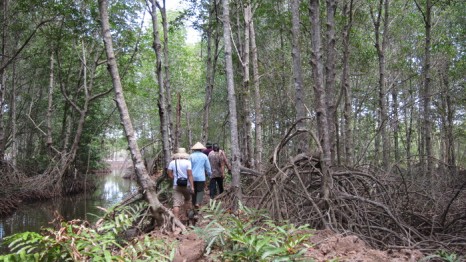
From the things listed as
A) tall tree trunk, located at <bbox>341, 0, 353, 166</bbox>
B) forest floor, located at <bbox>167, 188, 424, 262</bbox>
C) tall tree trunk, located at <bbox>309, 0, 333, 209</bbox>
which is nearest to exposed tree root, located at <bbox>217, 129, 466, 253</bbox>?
tall tree trunk, located at <bbox>309, 0, 333, 209</bbox>

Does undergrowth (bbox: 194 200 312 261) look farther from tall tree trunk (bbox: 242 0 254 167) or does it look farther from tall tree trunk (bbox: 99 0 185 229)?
tall tree trunk (bbox: 242 0 254 167)

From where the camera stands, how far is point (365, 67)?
1465 centimetres

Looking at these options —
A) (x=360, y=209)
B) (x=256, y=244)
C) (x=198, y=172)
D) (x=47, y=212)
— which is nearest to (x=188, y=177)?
(x=198, y=172)

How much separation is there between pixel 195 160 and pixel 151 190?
167cm

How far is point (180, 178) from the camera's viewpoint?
6520mm

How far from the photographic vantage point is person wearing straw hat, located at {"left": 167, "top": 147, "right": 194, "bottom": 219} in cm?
654

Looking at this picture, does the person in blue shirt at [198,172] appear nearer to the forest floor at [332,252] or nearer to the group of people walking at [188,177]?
the group of people walking at [188,177]

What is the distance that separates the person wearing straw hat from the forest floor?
2337mm

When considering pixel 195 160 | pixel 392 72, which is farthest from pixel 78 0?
pixel 392 72

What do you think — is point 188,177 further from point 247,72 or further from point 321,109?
point 247,72

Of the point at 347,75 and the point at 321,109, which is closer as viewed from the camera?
the point at 321,109

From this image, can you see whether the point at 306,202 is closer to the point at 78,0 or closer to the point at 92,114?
the point at 78,0

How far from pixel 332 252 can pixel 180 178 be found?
3.55 meters

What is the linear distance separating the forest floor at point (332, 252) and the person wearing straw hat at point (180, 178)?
92.0 inches
